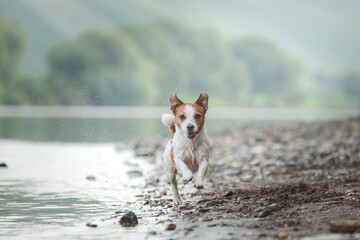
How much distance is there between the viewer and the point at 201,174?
8.00m

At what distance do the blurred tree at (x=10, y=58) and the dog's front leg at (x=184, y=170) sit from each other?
72146mm

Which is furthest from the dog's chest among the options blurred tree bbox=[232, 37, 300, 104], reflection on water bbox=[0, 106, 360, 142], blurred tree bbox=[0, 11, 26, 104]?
blurred tree bbox=[232, 37, 300, 104]

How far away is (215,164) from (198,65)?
9279 cm

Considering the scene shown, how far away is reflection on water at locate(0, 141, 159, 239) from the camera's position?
7.51m

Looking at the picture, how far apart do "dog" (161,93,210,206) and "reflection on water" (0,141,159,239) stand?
1229 millimetres

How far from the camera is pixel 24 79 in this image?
295 feet

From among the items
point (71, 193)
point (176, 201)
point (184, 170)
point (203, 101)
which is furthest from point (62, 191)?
point (203, 101)

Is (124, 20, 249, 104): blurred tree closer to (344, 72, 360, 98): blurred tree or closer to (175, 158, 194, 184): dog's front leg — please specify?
(344, 72, 360, 98): blurred tree

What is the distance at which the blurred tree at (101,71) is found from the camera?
83.8 metres

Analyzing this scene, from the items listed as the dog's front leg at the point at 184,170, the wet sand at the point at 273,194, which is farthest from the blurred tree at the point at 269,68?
the dog's front leg at the point at 184,170

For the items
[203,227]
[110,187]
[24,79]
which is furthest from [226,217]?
[24,79]

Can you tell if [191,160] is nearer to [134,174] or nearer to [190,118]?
[190,118]

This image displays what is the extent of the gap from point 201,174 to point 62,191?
13.1 ft

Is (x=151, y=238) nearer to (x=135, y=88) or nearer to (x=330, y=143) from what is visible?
(x=330, y=143)
